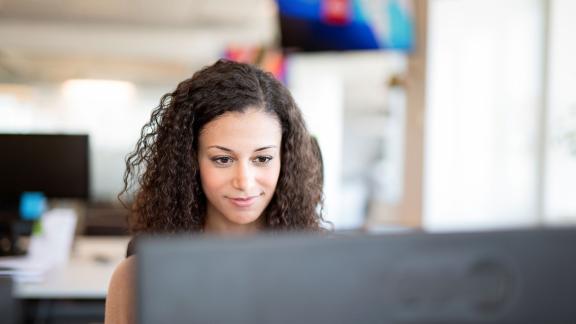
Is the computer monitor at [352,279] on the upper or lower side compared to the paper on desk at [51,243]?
upper

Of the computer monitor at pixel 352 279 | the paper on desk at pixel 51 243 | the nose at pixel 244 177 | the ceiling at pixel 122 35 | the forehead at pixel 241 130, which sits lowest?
the paper on desk at pixel 51 243

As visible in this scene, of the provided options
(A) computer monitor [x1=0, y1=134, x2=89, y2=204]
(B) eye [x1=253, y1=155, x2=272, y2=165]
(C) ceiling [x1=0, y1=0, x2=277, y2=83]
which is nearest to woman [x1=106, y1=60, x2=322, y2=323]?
(B) eye [x1=253, y1=155, x2=272, y2=165]

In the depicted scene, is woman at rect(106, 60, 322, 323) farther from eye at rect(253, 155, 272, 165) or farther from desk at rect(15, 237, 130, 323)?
desk at rect(15, 237, 130, 323)

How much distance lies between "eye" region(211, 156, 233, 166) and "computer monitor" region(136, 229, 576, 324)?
72cm

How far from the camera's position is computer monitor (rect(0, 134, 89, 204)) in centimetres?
265

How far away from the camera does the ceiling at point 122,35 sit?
6.78 meters

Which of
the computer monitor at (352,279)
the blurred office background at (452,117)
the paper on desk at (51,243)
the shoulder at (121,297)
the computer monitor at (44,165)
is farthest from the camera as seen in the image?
the blurred office background at (452,117)

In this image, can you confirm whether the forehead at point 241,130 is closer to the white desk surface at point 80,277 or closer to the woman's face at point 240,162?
the woman's face at point 240,162

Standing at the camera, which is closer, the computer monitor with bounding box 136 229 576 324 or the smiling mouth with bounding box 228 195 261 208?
the computer monitor with bounding box 136 229 576 324

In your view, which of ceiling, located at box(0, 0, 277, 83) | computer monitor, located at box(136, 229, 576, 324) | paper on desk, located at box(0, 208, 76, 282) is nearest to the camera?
computer monitor, located at box(136, 229, 576, 324)

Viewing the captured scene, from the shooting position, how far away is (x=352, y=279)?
38 cm

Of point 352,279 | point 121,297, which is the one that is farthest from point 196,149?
point 352,279

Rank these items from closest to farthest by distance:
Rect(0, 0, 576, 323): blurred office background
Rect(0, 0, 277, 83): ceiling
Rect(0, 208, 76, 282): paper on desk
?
Rect(0, 208, 76, 282): paper on desk → Rect(0, 0, 576, 323): blurred office background → Rect(0, 0, 277, 83): ceiling

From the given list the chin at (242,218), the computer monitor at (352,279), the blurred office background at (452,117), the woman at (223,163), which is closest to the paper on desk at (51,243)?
the blurred office background at (452,117)
